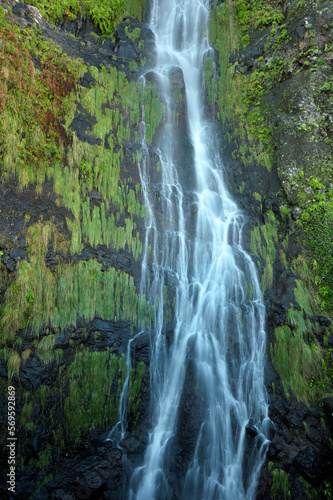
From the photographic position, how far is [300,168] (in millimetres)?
10141

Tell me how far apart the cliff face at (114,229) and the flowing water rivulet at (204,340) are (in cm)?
35

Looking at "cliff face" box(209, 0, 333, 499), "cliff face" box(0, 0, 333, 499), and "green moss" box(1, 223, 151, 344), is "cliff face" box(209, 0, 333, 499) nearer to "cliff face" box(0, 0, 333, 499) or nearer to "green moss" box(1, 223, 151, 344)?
"cliff face" box(0, 0, 333, 499)

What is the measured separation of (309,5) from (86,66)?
9655mm

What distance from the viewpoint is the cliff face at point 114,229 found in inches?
245

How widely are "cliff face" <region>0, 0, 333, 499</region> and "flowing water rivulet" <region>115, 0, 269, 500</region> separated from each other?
35 cm

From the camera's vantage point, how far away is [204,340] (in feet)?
25.7

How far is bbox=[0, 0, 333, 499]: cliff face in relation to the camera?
622cm

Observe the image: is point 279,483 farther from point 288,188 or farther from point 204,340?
point 288,188

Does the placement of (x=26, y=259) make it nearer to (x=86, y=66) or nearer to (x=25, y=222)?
(x=25, y=222)

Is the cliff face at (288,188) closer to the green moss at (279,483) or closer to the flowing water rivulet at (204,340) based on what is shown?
the green moss at (279,483)

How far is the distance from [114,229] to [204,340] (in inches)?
164

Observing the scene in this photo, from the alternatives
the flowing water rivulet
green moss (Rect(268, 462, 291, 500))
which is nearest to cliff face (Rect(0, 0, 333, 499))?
green moss (Rect(268, 462, 291, 500))

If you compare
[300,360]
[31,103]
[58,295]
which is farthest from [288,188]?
[31,103]

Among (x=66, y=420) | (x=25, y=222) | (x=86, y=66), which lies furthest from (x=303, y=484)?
(x=86, y=66)
